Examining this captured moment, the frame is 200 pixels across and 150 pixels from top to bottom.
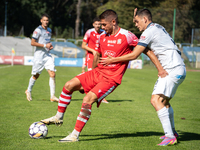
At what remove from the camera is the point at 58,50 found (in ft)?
133

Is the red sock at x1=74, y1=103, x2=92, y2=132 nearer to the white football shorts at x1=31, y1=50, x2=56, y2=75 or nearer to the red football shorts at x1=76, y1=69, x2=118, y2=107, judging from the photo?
the red football shorts at x1=76, y1=69, x2=118, y2=107

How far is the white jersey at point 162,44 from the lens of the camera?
434cm

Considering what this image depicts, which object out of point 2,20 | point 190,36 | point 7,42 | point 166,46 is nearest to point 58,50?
point 7,42

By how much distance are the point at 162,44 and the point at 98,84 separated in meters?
1.27

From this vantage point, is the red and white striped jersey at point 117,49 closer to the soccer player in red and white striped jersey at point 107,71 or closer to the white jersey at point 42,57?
the soccer player in red and white striped jersey at point 107,71

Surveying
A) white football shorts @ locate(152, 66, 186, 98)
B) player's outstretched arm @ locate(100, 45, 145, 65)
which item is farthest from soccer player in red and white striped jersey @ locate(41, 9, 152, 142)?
white football shorts @ locate(152, 66, 186, 98)

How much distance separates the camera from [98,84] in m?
4.61

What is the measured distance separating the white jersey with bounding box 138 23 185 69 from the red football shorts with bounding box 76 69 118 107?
2.92 feet

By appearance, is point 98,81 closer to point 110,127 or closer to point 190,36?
point 110,127

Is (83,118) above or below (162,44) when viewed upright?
below

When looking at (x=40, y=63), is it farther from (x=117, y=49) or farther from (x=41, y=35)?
(x=117, y=49)

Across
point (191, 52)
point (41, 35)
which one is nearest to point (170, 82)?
point (41, 35)

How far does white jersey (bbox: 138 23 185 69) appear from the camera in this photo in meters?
4.34

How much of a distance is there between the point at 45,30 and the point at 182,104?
513cm
